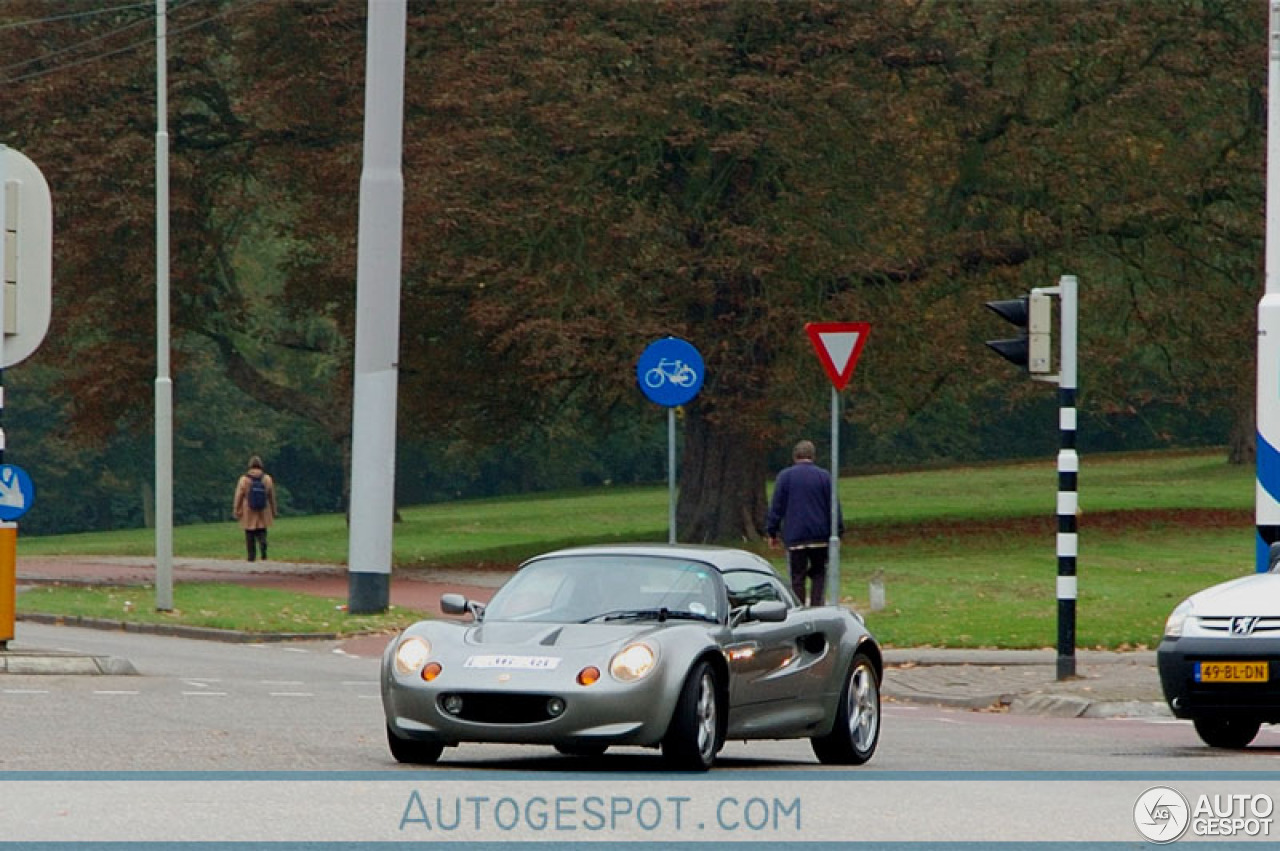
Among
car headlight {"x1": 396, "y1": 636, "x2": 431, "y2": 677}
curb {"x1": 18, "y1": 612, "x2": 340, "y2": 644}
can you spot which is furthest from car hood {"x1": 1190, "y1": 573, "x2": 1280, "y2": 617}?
curb {"x1": 18, "y1": 612, "x2": 340, "y2": 644}

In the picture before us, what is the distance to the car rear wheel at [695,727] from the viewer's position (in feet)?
39.9

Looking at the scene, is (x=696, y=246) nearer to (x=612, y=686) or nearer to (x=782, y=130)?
(x=782, y=130)

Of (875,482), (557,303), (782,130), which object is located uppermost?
(782,130)

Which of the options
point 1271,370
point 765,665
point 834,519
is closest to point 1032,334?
point 1271,370

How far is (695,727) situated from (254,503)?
32258mm

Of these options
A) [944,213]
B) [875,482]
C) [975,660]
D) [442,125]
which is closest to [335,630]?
[975,660]

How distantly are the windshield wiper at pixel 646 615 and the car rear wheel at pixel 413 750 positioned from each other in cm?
111

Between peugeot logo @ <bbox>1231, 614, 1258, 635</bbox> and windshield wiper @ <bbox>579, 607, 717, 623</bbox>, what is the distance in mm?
3326

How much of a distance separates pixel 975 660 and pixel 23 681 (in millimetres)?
8651

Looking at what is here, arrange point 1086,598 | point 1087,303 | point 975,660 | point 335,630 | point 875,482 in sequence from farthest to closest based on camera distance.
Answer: point 875,482, point 1087,303, point 1086,598, point 335,630, point 975,660

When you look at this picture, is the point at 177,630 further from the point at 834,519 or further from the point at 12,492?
the point at 834,519

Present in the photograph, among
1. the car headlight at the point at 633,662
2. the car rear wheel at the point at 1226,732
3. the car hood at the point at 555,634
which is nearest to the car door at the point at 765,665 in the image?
the car hood at the point at 555,634

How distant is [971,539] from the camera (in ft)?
141

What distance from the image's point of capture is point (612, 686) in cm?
1208
